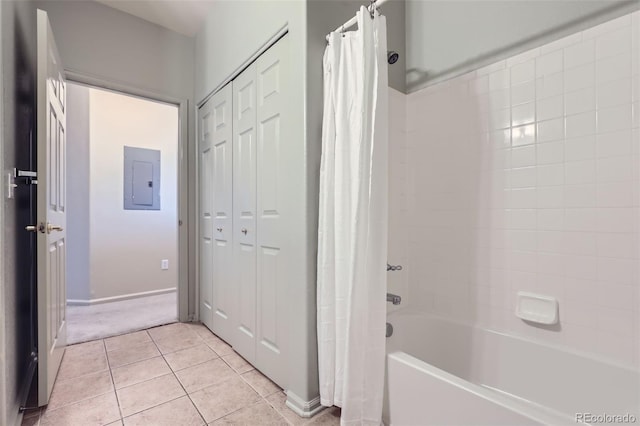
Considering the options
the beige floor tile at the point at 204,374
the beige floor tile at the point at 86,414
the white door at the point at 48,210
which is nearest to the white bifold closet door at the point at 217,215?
the beige floor tile at the point at 204,374

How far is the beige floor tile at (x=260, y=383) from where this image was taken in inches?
63.1

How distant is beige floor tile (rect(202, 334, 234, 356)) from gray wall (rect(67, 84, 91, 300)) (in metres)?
1.83

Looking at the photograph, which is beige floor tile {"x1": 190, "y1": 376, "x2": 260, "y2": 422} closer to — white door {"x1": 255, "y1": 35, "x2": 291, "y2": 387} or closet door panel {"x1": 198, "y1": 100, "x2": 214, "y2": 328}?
white door {"x1": 255, "y1": 35, "x2": 291, "y2": 387}

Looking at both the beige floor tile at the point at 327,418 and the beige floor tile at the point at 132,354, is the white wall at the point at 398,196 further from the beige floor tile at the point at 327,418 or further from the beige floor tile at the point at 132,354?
the beige floor tile at the point at 132,354

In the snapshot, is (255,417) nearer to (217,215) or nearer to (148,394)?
(148,394)

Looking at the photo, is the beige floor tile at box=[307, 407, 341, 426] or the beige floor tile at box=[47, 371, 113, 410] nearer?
the beige floor tile at box=[307, 407, 341, 426]

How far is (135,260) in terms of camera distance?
3453 mm

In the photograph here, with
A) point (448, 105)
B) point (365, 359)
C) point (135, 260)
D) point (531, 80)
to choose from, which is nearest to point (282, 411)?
point (365, 359)

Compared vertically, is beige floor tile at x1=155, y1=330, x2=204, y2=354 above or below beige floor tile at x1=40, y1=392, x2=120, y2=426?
below

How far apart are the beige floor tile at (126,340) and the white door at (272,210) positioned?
43.4 inches

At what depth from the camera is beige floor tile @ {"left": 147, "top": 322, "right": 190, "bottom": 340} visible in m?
2.36

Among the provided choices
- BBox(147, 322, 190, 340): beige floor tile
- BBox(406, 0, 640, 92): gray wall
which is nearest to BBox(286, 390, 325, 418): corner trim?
BBox(147, 322, 190, 340): beige floor tile

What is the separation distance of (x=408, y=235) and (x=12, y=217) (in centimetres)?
213

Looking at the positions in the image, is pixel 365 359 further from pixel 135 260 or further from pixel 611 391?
pixel 135 260
